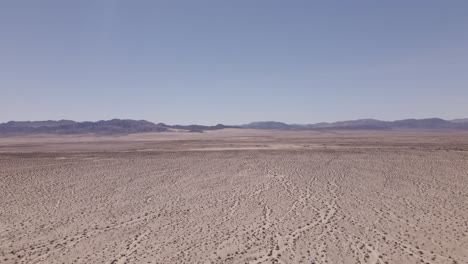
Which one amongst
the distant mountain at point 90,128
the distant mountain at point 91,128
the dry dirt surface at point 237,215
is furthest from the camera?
the distant mountain at point 91,128

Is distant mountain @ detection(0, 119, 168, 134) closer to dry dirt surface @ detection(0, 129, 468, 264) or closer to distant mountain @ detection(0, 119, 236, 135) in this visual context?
distant mountain @ detection(0, 119, 236, 135)

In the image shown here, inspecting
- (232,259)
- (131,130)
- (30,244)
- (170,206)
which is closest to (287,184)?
(170,206)

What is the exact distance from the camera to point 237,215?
1358cm

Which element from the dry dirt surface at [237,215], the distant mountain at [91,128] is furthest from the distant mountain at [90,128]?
the dry dirt surface at [237,215]

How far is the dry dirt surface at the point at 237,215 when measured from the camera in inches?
383

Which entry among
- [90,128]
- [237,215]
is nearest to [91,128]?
[90,128]

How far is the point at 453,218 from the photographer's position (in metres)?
12.5

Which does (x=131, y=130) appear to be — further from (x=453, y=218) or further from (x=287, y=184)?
(x=453, y=218)

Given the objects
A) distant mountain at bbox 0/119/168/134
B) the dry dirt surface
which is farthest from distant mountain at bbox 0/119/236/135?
the dry dirt surface

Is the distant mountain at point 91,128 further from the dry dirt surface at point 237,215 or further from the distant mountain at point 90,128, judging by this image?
the dry dirt surface at point 237,215

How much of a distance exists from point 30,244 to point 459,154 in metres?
32.0

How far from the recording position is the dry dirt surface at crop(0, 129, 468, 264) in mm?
9719

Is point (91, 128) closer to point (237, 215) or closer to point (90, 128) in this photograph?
point (90, 128)

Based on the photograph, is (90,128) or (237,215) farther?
(90,128)
